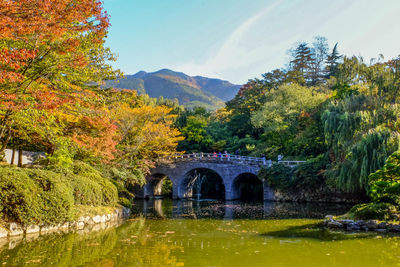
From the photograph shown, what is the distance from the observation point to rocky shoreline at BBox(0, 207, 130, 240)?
7836 millimetres

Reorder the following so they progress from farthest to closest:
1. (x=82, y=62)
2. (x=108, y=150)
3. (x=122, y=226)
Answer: (x=108, y=150)
(x=122, y=226)
(x=82, y=62)

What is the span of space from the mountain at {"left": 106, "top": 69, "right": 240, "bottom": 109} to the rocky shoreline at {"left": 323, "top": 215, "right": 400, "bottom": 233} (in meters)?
98.8

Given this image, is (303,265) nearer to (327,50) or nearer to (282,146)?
(282,146)

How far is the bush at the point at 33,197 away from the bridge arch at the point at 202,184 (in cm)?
1740

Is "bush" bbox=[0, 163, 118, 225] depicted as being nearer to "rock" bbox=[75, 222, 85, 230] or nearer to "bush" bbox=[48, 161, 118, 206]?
"bush" bbox=[48, 161, 118, 206]

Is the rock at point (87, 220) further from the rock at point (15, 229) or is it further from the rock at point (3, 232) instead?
the rock at point (3, 232)

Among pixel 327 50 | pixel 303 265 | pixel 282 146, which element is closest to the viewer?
pixel 303 265

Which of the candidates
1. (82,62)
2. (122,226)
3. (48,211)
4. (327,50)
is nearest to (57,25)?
(82,62)

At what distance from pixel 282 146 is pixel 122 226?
1841cm

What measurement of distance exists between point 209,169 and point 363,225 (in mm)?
18157

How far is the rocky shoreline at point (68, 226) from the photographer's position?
25.7 feet

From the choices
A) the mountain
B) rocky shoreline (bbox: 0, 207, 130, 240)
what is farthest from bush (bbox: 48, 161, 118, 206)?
the mountain

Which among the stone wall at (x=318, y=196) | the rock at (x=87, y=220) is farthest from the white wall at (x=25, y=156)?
the stone wall at (x=318, y=196)

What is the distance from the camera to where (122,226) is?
399 inches
